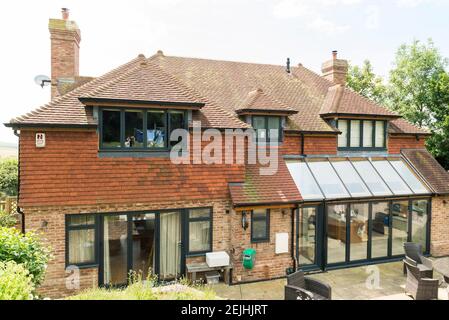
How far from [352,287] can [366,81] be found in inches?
1078

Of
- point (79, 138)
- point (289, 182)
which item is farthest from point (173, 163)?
point (289, 182)

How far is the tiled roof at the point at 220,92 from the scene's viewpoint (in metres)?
10.7

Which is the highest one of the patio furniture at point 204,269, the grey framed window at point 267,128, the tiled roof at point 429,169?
the grey framed window at point 267,128

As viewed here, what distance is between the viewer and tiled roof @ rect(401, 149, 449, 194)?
1433 centimetres

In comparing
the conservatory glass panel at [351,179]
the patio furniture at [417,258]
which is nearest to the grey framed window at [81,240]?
the conservatory glass panel at [351,179]

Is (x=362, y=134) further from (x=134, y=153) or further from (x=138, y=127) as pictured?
(x=134, y=153)

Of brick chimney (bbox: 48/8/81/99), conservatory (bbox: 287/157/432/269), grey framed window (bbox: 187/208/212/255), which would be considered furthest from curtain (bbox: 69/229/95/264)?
conservatory (bbox: 287/157/432/269)

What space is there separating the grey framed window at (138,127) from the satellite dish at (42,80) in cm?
728

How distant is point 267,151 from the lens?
13.8 m

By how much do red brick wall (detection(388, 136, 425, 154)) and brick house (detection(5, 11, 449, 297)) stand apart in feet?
0.30

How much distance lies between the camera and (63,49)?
14.0 m

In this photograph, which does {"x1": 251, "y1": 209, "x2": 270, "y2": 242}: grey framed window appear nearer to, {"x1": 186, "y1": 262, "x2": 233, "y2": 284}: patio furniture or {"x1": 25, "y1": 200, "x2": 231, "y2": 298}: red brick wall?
{"x1": 186, "y1": 262, "x2": 233, "y2": 284}: patio furniture

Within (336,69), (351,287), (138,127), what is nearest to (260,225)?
(351,287)

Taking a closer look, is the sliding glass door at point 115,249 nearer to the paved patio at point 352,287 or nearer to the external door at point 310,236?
the paved patio at point 352,287
